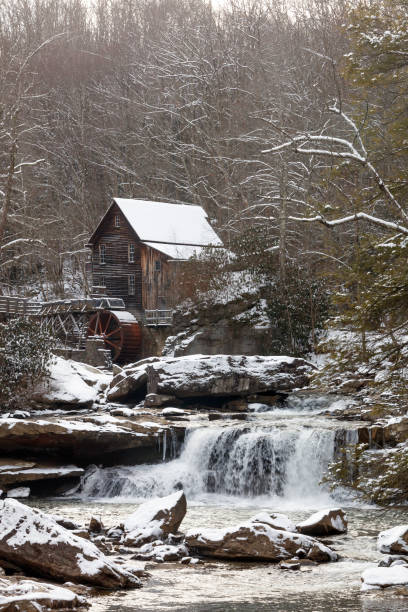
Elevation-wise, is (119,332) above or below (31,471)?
above

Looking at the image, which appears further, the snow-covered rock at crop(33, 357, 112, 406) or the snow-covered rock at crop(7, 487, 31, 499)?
the snow-covered rock at crop(33, 357, 112, 406)

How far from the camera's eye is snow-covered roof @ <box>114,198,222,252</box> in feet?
135

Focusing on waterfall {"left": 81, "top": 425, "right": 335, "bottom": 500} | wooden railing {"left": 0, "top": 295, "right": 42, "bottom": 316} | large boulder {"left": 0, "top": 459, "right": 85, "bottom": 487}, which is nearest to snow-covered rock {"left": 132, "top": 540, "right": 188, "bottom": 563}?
waterfall {"left": 81, "top": 425, "right": 335, "bottom": 500}

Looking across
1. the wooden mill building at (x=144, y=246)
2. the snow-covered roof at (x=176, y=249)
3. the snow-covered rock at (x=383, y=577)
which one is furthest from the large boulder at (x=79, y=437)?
the snow-covered roof at (x=176, y=249)

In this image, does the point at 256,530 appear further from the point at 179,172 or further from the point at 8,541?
the point at 179,172

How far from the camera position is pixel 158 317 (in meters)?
38.6

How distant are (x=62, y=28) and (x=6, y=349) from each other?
36.8 meters

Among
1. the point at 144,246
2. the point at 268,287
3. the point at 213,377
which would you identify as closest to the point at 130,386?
the point at 213,377

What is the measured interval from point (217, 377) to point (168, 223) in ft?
60.5

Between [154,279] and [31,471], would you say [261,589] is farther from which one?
[154,279]

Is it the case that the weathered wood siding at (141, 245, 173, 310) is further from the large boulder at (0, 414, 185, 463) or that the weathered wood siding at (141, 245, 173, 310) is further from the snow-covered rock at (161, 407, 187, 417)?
the large boulder at (0, 414, 185, 463)

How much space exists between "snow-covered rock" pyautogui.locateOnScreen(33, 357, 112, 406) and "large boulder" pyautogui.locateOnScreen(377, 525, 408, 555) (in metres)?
13.5

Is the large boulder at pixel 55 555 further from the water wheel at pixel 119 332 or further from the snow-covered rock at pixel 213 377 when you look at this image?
the water wheel at pixel 119 332

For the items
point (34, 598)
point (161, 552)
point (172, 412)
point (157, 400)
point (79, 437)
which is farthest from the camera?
point (157, 400)
